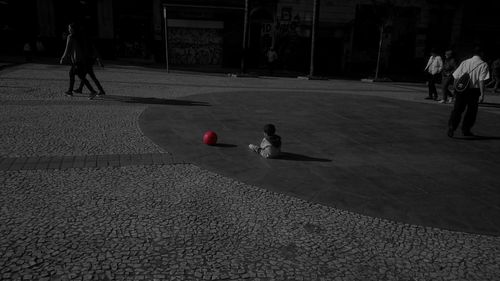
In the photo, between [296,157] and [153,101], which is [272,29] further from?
[296,157]

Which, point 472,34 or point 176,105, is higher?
point 472,34

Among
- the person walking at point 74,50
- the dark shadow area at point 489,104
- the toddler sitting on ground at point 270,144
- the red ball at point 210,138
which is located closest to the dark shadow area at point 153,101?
the person walking at point 74,50

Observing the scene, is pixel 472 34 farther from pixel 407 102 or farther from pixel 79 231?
pixel 79 231

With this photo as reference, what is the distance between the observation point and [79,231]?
11.6 ft

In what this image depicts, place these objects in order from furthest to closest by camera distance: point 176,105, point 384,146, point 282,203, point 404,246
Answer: point 176,105 < point 384,146 < point 282,203 < point 404,246

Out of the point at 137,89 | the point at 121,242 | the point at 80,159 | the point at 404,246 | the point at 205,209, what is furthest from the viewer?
the point at 137,89

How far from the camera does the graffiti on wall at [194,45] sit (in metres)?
25.4

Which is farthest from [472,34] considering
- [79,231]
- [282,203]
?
[79,231]

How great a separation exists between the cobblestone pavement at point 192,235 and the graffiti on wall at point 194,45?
20.8 meters

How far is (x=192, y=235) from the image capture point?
358 cm

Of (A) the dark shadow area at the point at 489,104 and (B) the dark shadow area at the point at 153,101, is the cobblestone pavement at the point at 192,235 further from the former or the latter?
(A) the dark shadow area at the point at 489,104

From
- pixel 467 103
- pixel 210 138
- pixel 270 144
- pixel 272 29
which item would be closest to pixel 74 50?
pixel 210 138

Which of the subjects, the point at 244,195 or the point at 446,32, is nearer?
the point at 244,195

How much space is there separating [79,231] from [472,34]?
31.3 meters
